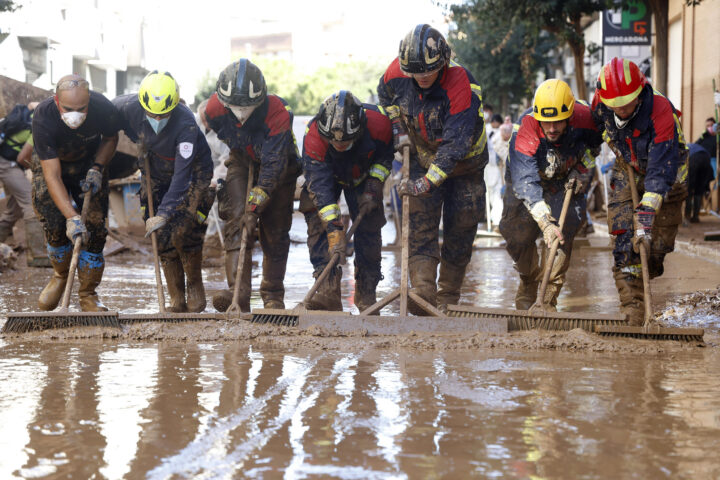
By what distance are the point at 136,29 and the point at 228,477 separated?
39664mm

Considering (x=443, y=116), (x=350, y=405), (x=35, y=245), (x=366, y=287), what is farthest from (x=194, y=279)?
(x=35, y=245)

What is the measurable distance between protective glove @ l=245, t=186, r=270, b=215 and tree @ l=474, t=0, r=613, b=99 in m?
11.6

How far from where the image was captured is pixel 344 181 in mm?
6598

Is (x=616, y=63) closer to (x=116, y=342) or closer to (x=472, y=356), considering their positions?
(x=472, y=356)

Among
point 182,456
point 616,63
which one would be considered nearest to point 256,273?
point 616,63

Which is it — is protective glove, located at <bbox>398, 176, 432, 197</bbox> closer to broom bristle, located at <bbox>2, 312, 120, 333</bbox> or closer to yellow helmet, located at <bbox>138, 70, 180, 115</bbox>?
yellow helmet, located at <bbox>138, 70, 180, 115</bbox>

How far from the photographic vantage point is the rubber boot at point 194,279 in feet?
22.0

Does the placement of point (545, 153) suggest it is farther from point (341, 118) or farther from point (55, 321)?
point (55, 321)

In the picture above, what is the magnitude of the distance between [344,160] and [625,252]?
193 cm

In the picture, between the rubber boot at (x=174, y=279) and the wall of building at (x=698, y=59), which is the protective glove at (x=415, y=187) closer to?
the rubber boot at (x=174, y=279)

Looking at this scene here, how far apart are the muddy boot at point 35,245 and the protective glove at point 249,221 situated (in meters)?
4.54

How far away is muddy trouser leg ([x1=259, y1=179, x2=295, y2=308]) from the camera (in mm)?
6844

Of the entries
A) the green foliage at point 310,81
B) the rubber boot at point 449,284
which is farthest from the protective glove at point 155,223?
the green foliage at point 310,81

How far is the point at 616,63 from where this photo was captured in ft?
18.5
